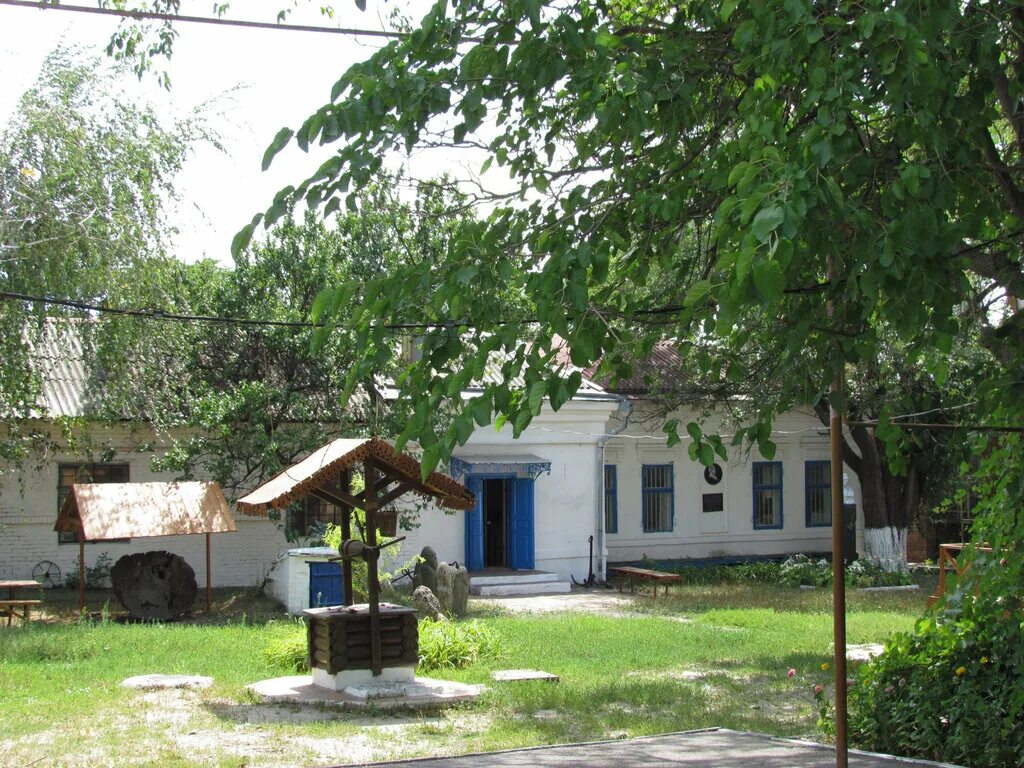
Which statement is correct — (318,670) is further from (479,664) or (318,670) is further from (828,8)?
(828,8)

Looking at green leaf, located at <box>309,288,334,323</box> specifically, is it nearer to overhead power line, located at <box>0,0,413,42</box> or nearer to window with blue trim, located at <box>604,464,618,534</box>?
overhead power line, located at <box>0,0,413,42</box>

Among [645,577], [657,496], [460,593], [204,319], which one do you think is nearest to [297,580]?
[460,593]

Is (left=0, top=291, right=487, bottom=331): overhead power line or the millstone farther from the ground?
(left=0, top=291, right=487, bottom=331): overhead power line

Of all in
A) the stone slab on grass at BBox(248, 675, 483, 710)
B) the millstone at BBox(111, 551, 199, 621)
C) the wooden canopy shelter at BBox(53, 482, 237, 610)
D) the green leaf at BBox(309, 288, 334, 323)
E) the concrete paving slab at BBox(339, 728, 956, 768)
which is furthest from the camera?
the millstone at BBox(111, 551, 199, 621)

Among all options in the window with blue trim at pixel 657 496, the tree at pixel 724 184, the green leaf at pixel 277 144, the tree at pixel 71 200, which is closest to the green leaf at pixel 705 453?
the tree at pixel 724 184

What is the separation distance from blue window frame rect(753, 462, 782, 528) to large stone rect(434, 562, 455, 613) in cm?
1203

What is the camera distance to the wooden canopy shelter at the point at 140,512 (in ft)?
57.3

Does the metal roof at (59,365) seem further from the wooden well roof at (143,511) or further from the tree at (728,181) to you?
the tree at (728,181)

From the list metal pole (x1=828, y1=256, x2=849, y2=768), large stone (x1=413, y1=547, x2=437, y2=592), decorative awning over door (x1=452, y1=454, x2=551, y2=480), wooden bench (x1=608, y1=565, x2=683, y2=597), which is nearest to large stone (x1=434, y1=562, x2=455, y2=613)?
large stone (x1=413, y1=547, x2=437, y2=592)

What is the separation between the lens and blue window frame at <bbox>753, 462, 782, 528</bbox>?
2944 cm

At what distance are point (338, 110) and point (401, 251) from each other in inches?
644

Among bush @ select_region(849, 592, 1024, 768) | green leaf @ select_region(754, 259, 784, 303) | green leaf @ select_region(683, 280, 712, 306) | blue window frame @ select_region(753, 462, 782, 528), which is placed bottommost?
bush @ select_region(849, 592, 1024, 768)

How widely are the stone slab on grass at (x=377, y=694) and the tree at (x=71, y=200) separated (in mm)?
6666

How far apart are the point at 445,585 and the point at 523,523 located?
5.09 m
